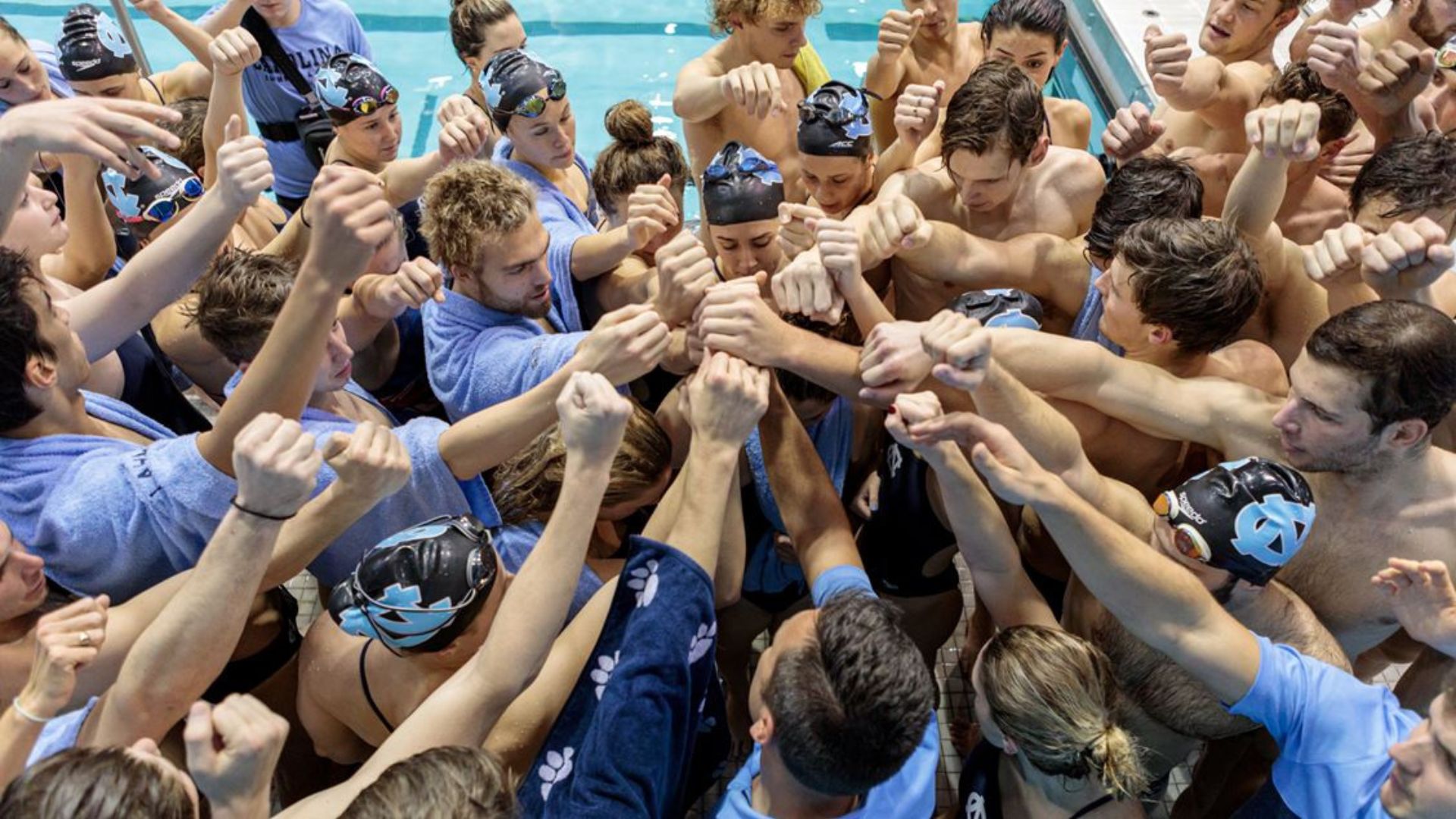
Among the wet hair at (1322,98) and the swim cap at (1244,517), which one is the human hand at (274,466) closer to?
the swim cap at (1244,517)

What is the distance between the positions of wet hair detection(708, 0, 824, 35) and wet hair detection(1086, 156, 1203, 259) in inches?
57.0

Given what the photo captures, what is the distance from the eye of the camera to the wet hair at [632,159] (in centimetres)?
335

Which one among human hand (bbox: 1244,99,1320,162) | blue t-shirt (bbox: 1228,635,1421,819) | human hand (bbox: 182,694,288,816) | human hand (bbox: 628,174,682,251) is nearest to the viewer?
human hand (bbox: 182,694,288,816)

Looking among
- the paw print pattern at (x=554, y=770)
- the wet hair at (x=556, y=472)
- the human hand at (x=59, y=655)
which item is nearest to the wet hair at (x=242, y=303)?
the wet hair at (x=556, y=472)

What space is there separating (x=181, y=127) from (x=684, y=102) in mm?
1820

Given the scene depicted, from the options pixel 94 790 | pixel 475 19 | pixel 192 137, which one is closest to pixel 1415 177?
pixel 94 790

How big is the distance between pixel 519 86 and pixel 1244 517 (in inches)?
96.7

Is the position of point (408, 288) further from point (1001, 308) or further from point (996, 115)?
point (996, 115)

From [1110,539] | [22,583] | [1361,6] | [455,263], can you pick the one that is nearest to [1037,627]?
[1110,539]

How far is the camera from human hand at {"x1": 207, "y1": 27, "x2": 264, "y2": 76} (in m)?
2.81

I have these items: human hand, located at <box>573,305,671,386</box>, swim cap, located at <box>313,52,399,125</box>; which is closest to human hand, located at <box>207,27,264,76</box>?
swim cap, located at <box>313,52,399,125</box>

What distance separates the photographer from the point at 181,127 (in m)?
3.44

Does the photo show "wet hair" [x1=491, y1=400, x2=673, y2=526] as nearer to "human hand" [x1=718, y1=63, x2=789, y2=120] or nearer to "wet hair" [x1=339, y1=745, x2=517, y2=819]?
"wet hair" [x1=339, y1=745, x2=517, y2=819]

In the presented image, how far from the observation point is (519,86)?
309 centimetres
